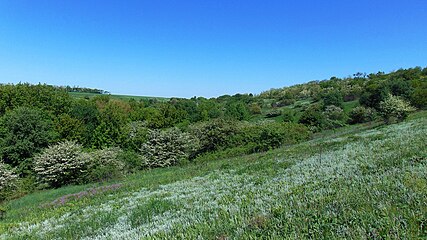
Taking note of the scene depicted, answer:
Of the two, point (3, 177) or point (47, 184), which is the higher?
point (3, 177)

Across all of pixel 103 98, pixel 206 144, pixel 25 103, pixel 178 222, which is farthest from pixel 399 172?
pixel 103 98

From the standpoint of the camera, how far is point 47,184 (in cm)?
3312

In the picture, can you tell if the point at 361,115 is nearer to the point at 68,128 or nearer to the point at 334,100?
the point at 334,100

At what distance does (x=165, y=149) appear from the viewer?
140ft

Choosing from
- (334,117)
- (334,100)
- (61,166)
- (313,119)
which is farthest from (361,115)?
(61,166)

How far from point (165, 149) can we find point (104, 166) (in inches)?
472

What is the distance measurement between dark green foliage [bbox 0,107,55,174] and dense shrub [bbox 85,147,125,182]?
15542 mm

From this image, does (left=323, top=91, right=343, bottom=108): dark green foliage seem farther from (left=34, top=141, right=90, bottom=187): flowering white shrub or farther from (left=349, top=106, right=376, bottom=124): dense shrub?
(left=34, top=141, right=90, bottom=187): flowering white shrub

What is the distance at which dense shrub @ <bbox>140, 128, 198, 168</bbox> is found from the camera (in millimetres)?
41456

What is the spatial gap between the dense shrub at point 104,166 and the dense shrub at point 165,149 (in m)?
5.30

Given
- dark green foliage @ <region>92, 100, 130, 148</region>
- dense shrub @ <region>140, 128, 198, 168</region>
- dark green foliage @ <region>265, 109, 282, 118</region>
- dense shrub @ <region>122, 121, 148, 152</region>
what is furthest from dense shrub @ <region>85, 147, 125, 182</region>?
dark green foliage @ <region>265, 109, 282, 118</region>

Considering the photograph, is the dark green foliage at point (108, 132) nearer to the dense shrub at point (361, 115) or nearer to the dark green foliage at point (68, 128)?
the dark green foliage at point (68, 128)

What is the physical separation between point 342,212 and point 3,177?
3458 cm

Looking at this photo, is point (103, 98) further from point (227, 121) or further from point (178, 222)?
point (178, 222)
